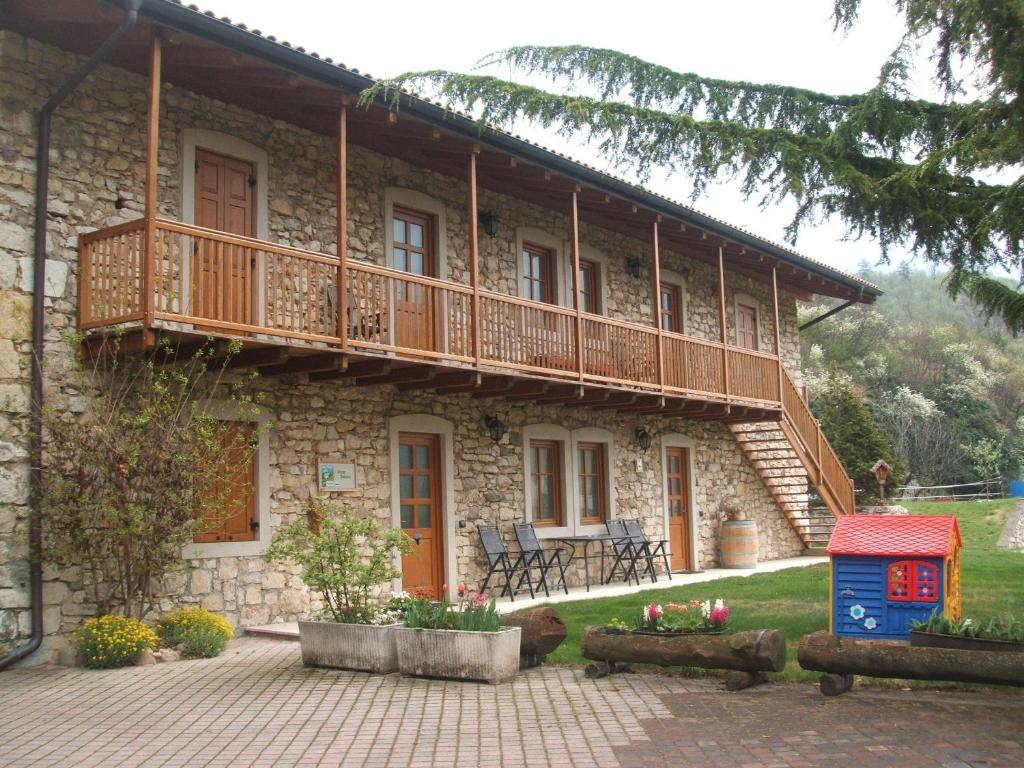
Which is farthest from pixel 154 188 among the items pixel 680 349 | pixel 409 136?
pixel 680 349

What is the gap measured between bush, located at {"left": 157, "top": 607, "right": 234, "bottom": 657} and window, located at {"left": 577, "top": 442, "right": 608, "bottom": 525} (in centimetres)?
662

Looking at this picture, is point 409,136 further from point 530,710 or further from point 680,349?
point 530,710

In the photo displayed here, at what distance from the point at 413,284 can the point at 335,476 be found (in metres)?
2.23

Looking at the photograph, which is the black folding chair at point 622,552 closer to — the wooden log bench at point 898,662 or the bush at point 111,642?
the bush at point 111,642

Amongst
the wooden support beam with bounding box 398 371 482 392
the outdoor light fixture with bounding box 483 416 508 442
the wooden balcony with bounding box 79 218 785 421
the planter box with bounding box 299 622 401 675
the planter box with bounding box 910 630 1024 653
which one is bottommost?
the planter box with bounding box 299 622 401 675

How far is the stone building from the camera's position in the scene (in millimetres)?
8547

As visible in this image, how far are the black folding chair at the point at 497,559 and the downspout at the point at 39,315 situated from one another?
535cm

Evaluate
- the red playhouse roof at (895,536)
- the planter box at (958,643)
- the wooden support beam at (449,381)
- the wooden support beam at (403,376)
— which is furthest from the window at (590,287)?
the planter box at (958,643)

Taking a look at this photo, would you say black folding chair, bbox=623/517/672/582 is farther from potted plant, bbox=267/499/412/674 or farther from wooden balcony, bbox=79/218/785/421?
potted plant, bbox=267/499/412/674

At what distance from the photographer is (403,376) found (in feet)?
36.2

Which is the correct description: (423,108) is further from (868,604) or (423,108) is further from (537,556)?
(868,604)

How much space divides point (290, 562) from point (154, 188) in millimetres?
4012

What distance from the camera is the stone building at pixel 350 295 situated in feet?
28.0

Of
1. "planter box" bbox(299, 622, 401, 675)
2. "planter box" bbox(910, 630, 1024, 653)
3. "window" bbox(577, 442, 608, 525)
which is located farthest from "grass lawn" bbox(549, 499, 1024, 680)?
"window" bbox(577, 442, 608, 525)
